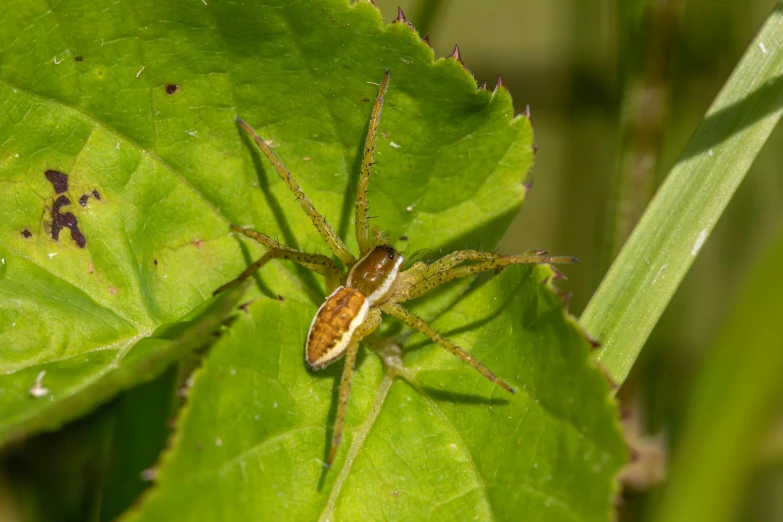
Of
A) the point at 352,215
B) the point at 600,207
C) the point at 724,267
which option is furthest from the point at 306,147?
the point at 724,267

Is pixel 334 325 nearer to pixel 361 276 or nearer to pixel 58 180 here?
pixel 361 276

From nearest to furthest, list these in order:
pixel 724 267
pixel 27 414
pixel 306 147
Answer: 1. pixel 27 414
2. pixel 306 147
3. pixel 724 267

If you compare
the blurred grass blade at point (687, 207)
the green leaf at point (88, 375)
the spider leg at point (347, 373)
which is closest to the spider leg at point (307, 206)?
the spider leg at point (347, 373)

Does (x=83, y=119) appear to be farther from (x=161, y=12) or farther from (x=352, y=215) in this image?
(x=352, y=215)

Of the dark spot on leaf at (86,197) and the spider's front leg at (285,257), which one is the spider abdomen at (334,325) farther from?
the dark spot on leaf at (86,197)

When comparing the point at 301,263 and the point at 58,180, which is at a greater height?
the point at 58,180

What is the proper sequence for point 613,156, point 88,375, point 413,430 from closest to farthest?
point 88,375 < point 413,430 < point 613,156

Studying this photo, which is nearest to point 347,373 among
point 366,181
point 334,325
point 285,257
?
point 334,325
